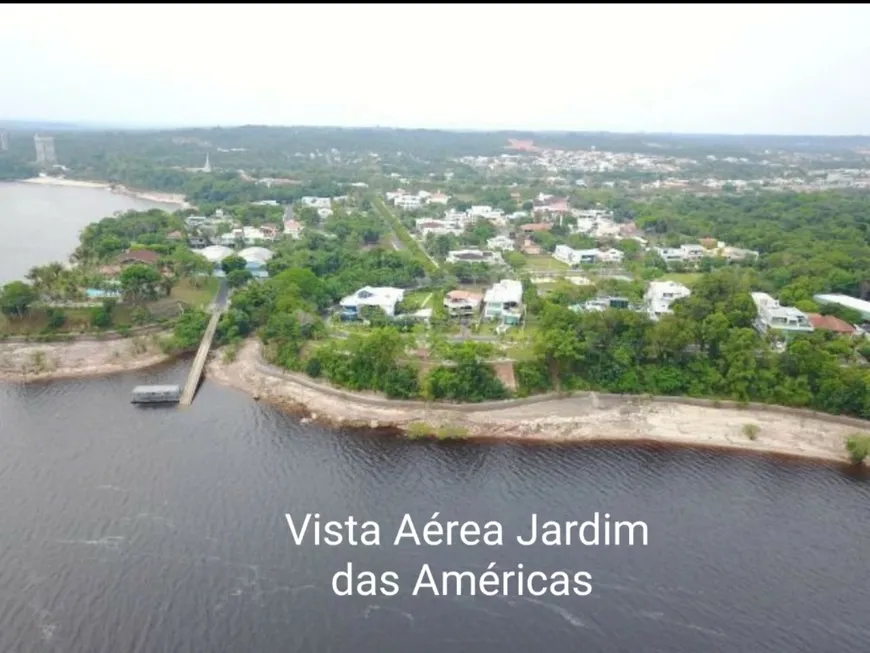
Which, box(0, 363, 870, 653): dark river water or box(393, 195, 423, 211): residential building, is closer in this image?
box(0, 363, 870, 653): dark river water

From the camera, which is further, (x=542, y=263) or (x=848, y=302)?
(x=542, y=263)

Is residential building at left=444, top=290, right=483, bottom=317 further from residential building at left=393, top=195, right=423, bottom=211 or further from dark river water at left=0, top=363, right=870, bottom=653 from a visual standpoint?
residential building at left=393, top=195, right=423, bottom=211

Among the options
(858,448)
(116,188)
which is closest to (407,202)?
(116,188)

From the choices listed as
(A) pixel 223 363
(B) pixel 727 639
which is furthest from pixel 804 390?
(A) pixel 223 363

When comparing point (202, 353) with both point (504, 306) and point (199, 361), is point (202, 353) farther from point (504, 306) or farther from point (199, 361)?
point (504, 306)

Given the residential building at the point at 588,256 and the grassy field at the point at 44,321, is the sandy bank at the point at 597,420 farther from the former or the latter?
the residential building at the point at 588,256

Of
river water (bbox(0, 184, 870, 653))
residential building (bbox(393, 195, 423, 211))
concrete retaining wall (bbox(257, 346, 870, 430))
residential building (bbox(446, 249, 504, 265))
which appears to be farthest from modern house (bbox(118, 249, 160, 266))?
residential building (bbox(393, 195, 423, 211))
